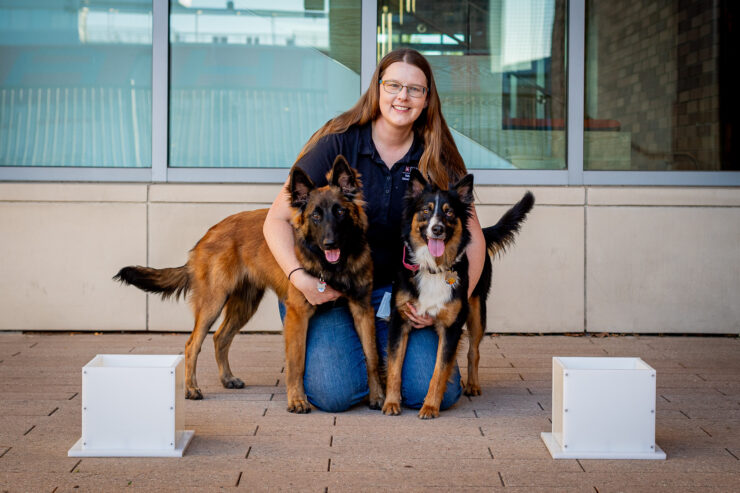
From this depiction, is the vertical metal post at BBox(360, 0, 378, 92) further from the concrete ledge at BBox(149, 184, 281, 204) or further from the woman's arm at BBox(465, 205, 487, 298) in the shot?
the woman's arm at BBox(465, 205, 487, 298)

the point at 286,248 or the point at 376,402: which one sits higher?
the point at 286,248

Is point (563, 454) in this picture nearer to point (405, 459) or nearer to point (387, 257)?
point (405, 459)

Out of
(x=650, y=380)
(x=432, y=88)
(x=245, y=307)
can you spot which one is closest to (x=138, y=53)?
(x=245, y=307)

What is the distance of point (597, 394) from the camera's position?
9.46 ft

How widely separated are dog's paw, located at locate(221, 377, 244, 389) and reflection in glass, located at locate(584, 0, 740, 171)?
10.9ft

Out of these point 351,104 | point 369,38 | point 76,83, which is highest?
point 369,38

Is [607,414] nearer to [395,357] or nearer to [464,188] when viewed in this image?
[395,357]

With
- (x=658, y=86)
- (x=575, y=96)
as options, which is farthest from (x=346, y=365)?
(x=658, y=86)

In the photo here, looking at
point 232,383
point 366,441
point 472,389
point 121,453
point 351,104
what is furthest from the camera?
point 351,104

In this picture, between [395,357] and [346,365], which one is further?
[346,365]

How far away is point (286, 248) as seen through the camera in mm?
3689

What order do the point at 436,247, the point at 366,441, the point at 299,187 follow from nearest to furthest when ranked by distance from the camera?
the point at 366,441 < the point at 436,247 < the point at 299,187

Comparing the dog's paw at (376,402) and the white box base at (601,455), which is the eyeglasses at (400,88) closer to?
the dog's paw at (376,402)

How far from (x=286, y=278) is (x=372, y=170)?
0.72m
